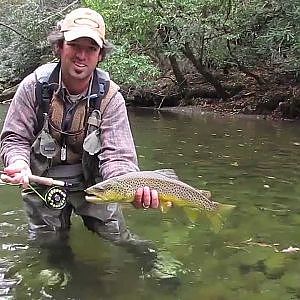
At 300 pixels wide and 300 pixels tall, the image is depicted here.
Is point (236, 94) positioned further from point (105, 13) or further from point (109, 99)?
point (109, 99)

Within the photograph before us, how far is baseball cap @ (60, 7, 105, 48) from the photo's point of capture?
4406mm

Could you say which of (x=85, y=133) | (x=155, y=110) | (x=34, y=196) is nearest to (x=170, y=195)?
(x=85, y=133)

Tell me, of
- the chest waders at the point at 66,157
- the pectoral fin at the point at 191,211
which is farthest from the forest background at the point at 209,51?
the pectoral fin at the point at 191,211

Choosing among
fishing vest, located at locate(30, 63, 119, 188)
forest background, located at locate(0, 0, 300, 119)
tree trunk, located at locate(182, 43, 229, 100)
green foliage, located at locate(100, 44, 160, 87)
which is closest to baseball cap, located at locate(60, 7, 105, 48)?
fishing vest, located at locate(30, 63, 119, 188)

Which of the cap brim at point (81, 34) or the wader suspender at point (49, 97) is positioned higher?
the cap brim at point (81, 34)

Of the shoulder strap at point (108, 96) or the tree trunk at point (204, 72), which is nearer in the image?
the shoulder strap at point (108, 96)

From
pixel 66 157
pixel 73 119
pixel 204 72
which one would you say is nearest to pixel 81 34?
pixel 73 119

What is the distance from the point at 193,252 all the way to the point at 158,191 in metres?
1.81

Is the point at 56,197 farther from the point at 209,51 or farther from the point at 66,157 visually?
the point at 209,51

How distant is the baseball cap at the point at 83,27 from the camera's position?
441 cm

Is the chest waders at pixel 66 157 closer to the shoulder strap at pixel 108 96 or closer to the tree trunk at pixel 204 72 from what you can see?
the shoulder strap at pixel 108 96

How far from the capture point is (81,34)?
4387 millimetres

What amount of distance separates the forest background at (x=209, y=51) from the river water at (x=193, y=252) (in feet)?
35.2

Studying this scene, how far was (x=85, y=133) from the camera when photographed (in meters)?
4.82
